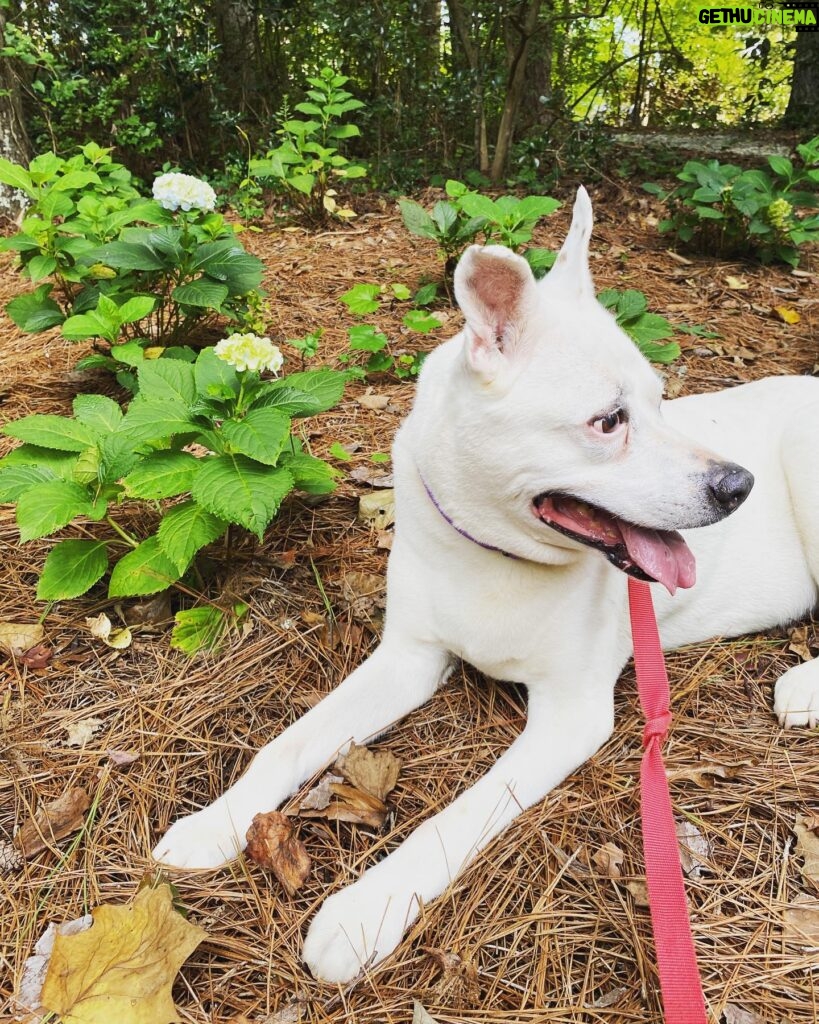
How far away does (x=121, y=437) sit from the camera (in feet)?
7.59

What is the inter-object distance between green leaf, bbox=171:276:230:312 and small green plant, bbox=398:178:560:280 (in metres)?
1.40

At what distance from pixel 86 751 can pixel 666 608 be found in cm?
181

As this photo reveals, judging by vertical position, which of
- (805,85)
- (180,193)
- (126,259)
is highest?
(805,85)

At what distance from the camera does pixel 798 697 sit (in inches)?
82.8

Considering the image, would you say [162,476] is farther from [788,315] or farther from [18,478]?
[788,315]

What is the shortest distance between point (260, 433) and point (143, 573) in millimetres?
611

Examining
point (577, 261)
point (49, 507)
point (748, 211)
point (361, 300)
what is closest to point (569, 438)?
point (577, 261)

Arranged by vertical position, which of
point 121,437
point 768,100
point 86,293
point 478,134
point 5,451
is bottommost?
point 5,451

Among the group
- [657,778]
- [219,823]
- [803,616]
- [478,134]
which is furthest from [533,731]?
[478,134]

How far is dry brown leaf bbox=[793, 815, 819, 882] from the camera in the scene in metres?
1.69

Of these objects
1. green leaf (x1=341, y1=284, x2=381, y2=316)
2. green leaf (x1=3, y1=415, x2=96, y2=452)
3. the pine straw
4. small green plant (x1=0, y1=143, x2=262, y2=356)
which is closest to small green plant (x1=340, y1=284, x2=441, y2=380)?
green leaf (x1=341, y1=284, x2=381, y2=316)

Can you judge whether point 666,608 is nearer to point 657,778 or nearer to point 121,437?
point 657,778

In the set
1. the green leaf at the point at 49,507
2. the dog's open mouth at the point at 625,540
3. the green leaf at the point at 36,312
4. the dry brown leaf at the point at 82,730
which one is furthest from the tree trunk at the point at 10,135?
the dog's open mouth at the point at 625,540

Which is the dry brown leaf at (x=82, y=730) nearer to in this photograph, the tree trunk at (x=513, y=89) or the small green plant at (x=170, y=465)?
the small green plant at (x=170, y=465)
